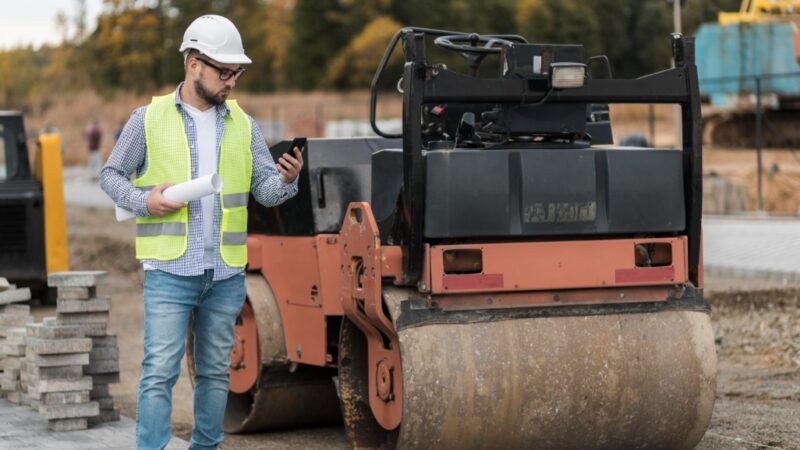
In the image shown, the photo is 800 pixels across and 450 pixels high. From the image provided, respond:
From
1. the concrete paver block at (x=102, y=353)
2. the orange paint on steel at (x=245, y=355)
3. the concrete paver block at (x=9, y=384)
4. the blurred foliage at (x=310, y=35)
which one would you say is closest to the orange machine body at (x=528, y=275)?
the orange paint on steel at (x=245, y=355)

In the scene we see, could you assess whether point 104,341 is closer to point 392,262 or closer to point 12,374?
point 12,374

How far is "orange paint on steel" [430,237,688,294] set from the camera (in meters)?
6.28

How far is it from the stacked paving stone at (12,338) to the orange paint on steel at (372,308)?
2350mm

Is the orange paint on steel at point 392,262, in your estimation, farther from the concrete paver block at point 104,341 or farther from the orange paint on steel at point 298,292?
the concrete paver block at point 104,341

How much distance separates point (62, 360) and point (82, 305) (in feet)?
1.05

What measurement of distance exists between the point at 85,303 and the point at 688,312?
3.17 m

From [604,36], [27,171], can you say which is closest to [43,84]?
[604,36]

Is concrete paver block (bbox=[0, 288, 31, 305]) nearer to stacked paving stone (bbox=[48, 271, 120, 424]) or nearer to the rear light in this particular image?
stacked paving stone (bbox=[48, 271, 120, 424])

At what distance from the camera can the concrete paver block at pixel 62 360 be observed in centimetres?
755

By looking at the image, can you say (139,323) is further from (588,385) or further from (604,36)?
(604,36)

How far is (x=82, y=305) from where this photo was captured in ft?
25.3

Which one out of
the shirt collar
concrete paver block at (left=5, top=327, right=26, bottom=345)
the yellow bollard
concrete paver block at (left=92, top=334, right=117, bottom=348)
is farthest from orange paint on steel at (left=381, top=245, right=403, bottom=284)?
the yellow bollard

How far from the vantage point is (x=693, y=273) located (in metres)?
6.80

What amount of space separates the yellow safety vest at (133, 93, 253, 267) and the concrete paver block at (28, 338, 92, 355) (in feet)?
5.86
